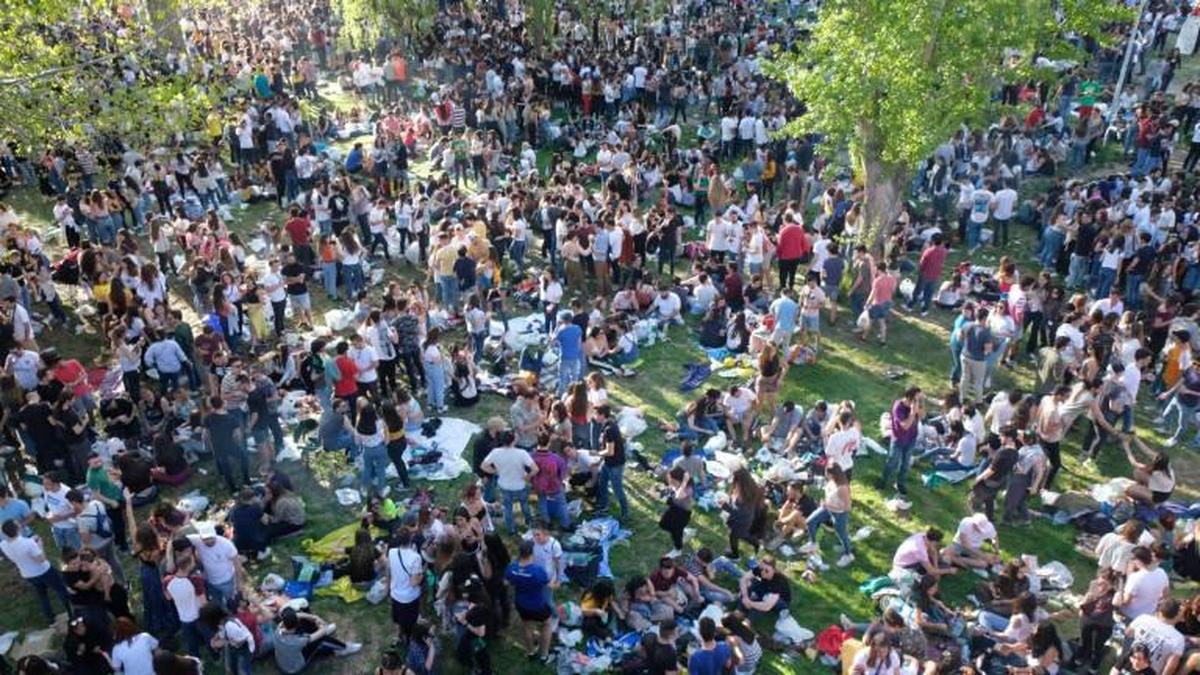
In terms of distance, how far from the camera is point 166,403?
12258 millimetres

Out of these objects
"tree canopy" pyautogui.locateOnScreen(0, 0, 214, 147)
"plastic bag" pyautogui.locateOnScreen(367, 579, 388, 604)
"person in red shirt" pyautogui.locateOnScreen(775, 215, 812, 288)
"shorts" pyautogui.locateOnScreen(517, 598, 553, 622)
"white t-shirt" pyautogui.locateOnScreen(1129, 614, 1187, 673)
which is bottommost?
"plastic bag" pyautogui.locateOnScreen(367, 579, 388, 604)

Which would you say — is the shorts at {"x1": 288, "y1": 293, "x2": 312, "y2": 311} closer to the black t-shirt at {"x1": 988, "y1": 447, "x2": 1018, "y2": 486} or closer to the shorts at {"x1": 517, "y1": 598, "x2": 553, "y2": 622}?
the shorts at {"x1": 517, "y1": 598, "x2": 553, "y2": 622}

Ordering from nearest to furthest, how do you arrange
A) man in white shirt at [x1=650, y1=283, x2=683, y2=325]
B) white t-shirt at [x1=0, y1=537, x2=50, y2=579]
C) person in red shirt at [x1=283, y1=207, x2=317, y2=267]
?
1. white t-shirt at [x1=0, y1=537, x2=50, y2=579]
2. man in white shirt at [x1=650, y1=283, x2=683, y2=325]
3. person in red shirt at [x1=283, y1=207, x2=317, y2=267]

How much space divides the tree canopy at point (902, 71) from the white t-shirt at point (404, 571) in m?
10.7

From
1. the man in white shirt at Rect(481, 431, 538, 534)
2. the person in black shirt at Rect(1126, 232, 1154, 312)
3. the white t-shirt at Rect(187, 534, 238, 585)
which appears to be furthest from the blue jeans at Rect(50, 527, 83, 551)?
the person in black shirt at Rect(1126, 232, 1154, 312)

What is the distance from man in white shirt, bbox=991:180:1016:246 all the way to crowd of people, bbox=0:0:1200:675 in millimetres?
85

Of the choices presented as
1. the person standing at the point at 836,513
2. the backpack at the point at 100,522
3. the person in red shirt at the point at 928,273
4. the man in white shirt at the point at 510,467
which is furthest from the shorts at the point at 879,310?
the backpack at the point at 100,522

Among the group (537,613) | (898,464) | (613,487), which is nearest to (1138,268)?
(898,464)

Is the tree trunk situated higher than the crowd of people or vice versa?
the tree trunk

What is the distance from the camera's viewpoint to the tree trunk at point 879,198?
54.5 feet

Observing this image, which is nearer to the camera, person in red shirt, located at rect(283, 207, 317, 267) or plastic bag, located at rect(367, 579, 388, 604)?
plastic bag, located at rect(367, 579, 388, 604)

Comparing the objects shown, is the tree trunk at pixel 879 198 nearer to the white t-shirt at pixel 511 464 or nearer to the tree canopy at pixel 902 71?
the tree canopy at pixel 902 71

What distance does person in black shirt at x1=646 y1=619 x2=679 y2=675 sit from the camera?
7.87 m

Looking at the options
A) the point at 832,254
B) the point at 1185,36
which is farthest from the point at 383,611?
the point at 1185,36
